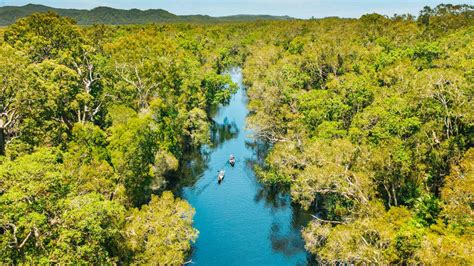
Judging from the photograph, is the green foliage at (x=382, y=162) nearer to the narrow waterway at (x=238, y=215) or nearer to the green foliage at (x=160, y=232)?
the narrow waterway at (x=238, y=215)

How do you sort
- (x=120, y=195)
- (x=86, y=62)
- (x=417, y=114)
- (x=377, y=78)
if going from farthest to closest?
1. (x=377, y=78)
2. (x=86, y=62)
3. (x=417, y=114)
4. (x=120, y=195)

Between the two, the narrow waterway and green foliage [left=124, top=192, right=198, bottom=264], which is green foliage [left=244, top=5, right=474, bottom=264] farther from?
green foliage [left=124, top=192, right=198, bottom=264]

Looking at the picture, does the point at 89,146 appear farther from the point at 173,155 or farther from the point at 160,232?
the point at 173,155

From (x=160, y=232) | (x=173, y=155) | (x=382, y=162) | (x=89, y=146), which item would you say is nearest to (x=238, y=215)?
(x=173, y=155)

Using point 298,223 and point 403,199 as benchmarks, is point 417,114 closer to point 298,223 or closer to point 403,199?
point 403,199

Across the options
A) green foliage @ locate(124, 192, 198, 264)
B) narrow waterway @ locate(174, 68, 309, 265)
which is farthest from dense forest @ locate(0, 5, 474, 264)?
narrow waterway @ locate(174, 68, 309, 265)

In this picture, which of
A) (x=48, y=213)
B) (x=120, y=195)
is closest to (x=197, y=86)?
(x=120, y=195)

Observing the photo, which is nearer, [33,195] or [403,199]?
[33,195]
